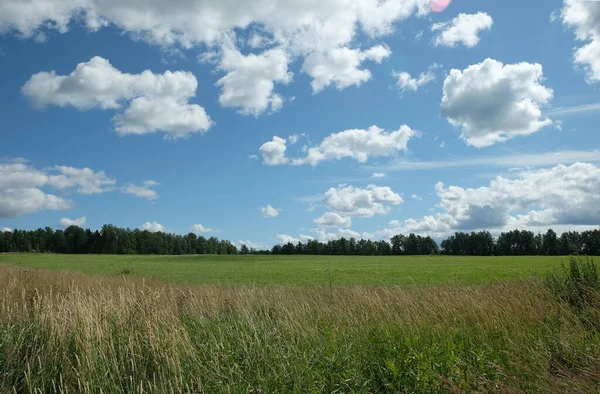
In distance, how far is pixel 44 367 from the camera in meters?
7.46

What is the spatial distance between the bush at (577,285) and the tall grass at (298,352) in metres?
2.26

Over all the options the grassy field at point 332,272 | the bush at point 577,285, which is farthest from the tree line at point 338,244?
the bush at point 577,285

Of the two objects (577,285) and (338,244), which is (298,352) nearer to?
(577,285)

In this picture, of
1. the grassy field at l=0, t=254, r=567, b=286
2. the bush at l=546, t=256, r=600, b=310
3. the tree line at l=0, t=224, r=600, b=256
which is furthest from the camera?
the tree line at l=0, t=224, r=600, b=256

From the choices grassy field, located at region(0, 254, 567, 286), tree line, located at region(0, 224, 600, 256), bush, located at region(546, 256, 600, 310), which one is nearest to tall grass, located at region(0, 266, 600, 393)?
bush, located at region(546, 256, 600, 310)

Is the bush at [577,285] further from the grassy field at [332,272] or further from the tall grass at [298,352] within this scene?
the grassy field at [332,272]

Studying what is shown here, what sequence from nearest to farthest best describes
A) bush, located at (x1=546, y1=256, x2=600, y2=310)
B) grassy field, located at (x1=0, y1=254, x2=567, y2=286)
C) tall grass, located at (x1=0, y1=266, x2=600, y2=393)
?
tall grass, located at (x1=0, y1=266, x2=600, y2=393)
bush, located at (x1=546, y1=256, x2=600, y2=310)
grassy field, located at (x1=0, y1=254, x2=567, y2=286)

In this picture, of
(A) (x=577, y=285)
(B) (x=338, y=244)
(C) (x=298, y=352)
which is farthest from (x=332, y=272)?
(B) (x=338, y=244)

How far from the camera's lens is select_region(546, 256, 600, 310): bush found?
506 inches

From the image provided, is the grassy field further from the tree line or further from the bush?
the tree line

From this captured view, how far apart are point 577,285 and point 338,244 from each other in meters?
146

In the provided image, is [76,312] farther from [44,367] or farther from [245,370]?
[245,370]

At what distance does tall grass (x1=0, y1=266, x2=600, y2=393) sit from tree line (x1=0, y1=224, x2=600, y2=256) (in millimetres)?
138842

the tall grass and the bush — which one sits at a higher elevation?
the bush
